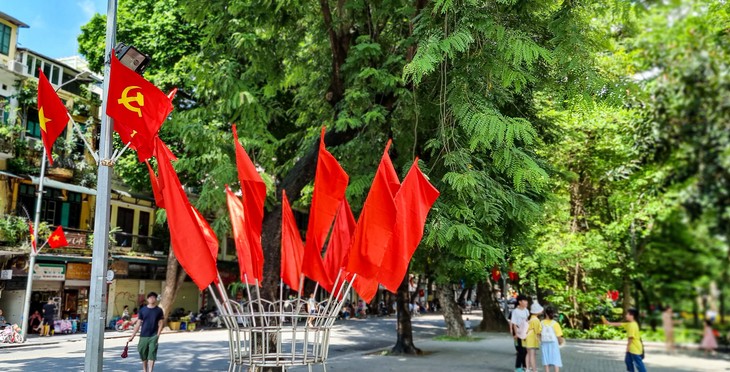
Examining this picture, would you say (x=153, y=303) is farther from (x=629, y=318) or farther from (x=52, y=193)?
(x=52, y=193)

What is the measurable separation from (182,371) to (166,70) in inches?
500

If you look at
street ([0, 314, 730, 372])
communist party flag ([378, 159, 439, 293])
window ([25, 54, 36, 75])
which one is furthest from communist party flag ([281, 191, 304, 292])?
window ([25, 54, 36, 75])

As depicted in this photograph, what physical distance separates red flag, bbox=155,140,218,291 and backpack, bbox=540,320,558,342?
744cm

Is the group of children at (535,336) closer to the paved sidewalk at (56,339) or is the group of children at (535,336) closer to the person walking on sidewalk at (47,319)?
the paved sidewalk at (56,339)

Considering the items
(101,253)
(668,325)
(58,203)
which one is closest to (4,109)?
(58,203)

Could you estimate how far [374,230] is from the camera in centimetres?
474

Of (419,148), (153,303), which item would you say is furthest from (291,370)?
(419,148)

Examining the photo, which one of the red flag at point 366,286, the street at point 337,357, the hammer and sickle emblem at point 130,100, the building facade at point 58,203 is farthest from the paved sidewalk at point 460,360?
the building facade at point 58,203

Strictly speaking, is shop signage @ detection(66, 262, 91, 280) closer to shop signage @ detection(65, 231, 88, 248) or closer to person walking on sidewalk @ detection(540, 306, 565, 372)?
shop signage @ detection(65, 231, 88, 248)

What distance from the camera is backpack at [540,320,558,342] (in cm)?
1041

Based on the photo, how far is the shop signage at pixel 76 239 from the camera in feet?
77.1

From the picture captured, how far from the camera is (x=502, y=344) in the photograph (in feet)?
65.1

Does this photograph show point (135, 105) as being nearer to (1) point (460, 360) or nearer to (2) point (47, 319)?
(1) point (460, 360)

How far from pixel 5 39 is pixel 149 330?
17.8 meters
